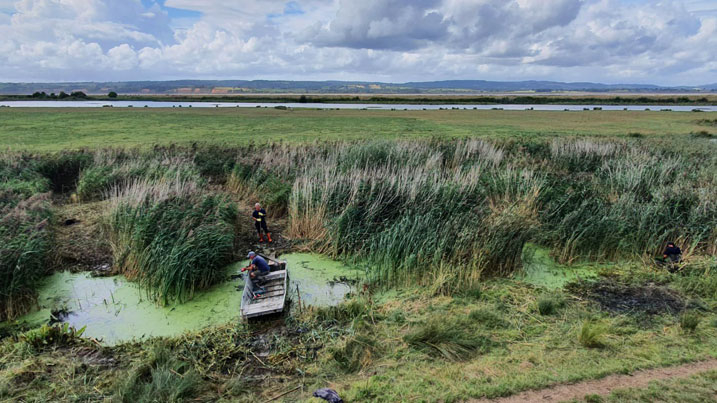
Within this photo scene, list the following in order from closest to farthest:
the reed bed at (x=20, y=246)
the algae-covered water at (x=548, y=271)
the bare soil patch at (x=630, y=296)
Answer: the bare soil patch at (x=630, y=296) < the reed bed at (x=20, y=246) < the algae-covered water at (x=548, y=271)

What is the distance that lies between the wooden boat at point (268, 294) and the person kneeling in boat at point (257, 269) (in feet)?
0.32

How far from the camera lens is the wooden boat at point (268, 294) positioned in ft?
25.0

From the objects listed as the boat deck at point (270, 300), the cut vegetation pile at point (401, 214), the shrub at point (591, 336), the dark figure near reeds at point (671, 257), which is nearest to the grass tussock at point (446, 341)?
the shrub at point (591, 336)

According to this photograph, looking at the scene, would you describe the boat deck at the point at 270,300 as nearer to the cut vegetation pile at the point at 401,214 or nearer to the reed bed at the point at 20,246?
the cut vegetation pile at the point at 401,214

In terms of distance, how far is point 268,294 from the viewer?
8.41 metres

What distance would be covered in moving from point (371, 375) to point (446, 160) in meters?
14.7

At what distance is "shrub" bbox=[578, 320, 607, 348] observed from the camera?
20.7 ft

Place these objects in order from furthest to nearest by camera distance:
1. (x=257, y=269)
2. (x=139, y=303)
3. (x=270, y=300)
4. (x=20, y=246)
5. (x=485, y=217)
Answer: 1. (x=485, y=217)
2. (x=257, y=269)
3. (x=20, y=246)
4. (x=139, y=303)
5. (x=270, y=300)

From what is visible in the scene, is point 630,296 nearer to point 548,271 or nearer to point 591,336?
point 548,271

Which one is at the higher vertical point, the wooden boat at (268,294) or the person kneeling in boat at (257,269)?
the person kneeling in boat at (257,269)

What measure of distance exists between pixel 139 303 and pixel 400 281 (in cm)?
578

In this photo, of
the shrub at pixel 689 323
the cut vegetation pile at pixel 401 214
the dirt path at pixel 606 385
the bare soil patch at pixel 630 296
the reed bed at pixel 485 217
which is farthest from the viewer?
the reed bed at pixel 485 217


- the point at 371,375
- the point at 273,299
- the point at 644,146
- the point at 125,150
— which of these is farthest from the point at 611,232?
the point at 125,150

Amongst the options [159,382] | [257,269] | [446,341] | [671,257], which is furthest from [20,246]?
[671,257]
